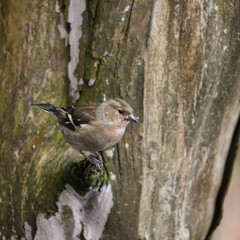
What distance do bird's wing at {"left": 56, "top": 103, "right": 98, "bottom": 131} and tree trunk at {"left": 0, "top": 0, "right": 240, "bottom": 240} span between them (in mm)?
161

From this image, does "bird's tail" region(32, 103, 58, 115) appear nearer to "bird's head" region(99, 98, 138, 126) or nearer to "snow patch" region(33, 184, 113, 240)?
"bird's head" region(99, 98, 138, 126)

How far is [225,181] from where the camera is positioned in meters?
4.18

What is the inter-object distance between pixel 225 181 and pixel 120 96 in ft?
5.09

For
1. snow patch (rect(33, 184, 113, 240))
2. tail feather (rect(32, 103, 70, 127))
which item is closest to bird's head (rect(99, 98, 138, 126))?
tail feather (rect(32, 103, 70, 127))

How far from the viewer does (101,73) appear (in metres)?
3.41

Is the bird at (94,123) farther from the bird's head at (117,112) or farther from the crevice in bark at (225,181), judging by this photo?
the crevice in bark at (225,181)

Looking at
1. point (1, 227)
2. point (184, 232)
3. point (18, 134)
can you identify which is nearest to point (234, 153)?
point (184, 232)

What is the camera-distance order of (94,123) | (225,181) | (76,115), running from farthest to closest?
(225,181) < (76,115) < (94,123)

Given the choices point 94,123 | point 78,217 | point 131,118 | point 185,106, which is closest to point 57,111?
point 94,123

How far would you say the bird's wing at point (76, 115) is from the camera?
10.8 ft

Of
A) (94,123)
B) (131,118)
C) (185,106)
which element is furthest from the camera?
(185,106)

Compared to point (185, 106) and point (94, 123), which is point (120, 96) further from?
point (185, 106)

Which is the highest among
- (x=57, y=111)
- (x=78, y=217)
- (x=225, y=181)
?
(x=57, y=111)

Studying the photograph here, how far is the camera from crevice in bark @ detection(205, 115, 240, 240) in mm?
4098
